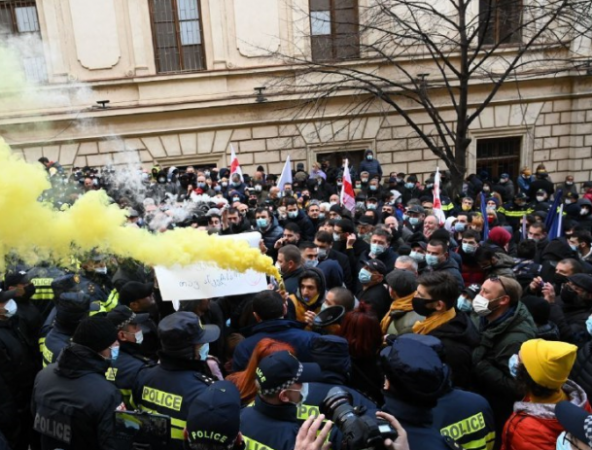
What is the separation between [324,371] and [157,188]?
408 inches

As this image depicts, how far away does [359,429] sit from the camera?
6.48 feet

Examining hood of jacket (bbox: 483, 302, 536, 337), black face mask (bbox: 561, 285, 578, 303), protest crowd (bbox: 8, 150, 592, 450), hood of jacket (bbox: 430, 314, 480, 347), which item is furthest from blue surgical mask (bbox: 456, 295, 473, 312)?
black face mask (bbox: 561, 285, 578, 303)

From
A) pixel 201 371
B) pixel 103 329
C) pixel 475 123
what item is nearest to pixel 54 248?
pixel 103 329

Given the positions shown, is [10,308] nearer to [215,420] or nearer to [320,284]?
[320,284]

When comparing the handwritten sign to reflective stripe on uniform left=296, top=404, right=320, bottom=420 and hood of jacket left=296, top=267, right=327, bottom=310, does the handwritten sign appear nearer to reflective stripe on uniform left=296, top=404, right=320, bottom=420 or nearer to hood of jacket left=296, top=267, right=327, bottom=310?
hood of jacket left=296, top=267, right=327, bottom=310

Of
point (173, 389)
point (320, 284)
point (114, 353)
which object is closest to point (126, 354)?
point (114, 353)

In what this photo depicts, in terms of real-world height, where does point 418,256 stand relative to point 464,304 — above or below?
below

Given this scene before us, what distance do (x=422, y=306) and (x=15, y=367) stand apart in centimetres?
319

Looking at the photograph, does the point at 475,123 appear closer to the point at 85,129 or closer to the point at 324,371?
the point at 85,129

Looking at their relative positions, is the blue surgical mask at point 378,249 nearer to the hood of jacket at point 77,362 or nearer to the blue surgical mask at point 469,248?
the blue surgical mask at point 469,248

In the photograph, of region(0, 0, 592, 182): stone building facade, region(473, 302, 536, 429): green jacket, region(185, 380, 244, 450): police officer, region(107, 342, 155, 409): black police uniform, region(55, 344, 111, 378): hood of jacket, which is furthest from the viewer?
region(0, 0, 592, 182): stone building facade

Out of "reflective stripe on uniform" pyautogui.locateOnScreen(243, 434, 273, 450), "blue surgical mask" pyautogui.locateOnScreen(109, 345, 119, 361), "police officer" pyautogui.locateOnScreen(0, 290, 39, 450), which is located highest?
"reflective stripe on uniform" pyautogui.locateOnScreen(243, 434, 273, 450)

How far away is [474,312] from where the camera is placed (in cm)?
407

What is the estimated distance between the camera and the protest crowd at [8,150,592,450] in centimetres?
230
